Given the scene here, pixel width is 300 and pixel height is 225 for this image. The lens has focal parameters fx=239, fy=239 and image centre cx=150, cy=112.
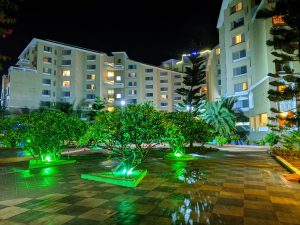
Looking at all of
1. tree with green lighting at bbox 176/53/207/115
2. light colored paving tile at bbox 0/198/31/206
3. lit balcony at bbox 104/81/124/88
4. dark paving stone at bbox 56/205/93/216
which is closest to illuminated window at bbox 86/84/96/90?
lit balcony at bbox 104/81/124/88

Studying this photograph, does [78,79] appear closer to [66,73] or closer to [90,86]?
[66,73]

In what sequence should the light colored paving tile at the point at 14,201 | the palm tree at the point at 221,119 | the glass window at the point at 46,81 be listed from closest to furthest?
1. the light colored paving tile at the point at 14,201
2. the palm tree at the point at 221,119
3. the glass window at the point at 46,81

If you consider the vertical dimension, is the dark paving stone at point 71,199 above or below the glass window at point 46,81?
Answer: below

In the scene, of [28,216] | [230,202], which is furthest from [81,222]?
[230,202]

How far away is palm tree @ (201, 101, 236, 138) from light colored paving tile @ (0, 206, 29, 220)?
2677cm

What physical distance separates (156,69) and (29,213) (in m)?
63.4

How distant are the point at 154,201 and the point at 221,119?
1008 inches

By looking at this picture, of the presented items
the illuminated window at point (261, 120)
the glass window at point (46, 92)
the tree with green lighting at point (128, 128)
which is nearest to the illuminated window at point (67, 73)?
the glass window at point (46, 92)

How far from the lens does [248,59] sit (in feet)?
109

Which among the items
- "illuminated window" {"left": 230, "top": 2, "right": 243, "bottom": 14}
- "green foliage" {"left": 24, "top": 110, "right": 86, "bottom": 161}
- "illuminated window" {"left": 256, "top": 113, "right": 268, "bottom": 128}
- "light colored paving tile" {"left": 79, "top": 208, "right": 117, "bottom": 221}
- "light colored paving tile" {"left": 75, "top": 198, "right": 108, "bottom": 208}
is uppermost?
"illuminated window" {"left": 230, "top": 2, "right": 243, "bottom": 14}

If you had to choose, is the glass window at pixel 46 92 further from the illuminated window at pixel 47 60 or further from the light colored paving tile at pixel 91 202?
the light colored paving tile at pixel 91 202

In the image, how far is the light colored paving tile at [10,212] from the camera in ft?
18.1

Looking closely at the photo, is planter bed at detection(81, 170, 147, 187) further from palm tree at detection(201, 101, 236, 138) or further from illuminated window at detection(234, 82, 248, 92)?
illuminated window at detection(234, 82, 248, 92)

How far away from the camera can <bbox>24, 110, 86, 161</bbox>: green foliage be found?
13102 millimetres
